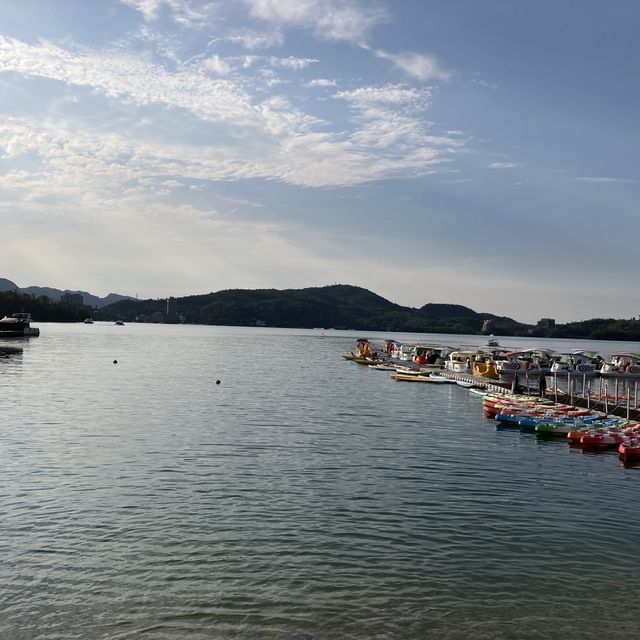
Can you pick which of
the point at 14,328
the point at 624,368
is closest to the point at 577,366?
the point at 624,368

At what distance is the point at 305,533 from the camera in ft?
62.5

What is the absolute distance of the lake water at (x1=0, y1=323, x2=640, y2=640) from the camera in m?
13.8

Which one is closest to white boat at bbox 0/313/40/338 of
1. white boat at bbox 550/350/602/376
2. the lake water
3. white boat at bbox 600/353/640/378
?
white boat at bbox 550/350/602/376

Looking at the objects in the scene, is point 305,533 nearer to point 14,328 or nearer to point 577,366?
point 577,366

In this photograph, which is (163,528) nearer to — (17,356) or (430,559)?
(430,559)

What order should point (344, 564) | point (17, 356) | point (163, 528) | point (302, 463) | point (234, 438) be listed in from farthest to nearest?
1. point (17, 356)
2. point (234, 438)
3. point (302, 463)
4. point (163, 528)
5. point (344, 564)

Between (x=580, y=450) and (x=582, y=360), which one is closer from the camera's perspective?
(x=580, y=450)

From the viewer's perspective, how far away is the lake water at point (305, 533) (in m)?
13.8

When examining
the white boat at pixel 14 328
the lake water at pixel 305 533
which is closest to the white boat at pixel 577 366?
the lake water at pixel 305 533

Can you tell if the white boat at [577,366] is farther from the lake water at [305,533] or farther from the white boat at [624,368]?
the lake water at [305,533]

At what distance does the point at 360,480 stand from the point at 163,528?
9285mm

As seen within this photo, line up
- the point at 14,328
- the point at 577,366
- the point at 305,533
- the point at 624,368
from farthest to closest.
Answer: the point at 14,328 → the point at 624,368 → the point at 577,366 → the point at 305,533

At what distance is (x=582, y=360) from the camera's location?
98.7 m

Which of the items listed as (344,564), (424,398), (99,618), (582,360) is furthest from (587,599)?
(582,360)
